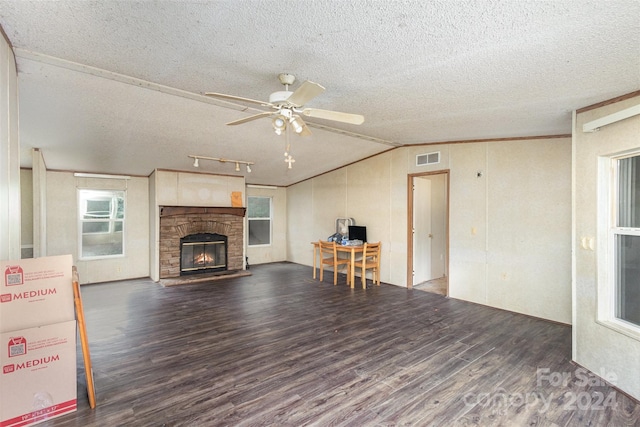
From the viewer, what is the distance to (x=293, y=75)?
2572 millimetres

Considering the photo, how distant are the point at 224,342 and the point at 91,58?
2946 millimetres

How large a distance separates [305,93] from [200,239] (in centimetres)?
554

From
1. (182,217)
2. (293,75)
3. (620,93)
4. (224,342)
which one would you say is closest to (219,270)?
(182,217)

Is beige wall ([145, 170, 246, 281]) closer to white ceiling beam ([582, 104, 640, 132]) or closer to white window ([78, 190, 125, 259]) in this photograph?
white window ([78, 190, 125, 259])

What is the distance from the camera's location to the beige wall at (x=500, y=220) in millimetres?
4047

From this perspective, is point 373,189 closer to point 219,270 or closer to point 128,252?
point 219,270

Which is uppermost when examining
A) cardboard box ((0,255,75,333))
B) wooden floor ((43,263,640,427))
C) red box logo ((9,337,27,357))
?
cardboard box ((0,255,75,333))

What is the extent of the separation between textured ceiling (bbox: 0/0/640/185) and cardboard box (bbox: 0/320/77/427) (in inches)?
80.7

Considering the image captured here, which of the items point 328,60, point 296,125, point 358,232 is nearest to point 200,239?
point 358,232

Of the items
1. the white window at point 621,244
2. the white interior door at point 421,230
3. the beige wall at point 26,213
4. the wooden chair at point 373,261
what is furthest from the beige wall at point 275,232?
the white window at point 621,244

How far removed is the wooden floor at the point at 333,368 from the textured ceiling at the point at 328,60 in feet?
8.33

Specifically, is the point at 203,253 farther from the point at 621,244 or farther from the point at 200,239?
the point at 621,244

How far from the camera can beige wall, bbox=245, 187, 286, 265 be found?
8.50 metres

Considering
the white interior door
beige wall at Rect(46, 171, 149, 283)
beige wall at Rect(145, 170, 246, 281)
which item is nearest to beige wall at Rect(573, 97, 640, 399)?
the white interior door
